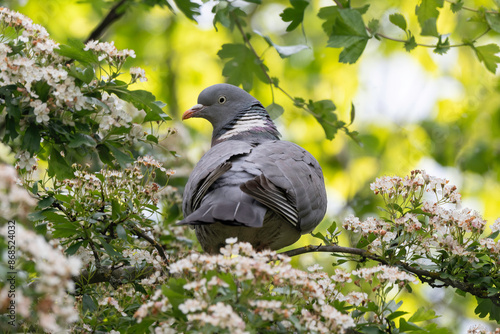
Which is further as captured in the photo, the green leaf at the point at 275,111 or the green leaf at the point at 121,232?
the green leaf at the point at 275,111

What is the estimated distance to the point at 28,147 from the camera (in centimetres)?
256

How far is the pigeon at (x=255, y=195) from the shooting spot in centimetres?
283

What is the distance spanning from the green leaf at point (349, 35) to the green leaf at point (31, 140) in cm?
183

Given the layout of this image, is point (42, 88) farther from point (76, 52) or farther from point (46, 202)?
point (46, 202)

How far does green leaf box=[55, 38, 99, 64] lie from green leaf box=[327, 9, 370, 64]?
1.48 m

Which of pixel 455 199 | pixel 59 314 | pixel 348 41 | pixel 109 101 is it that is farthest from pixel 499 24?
pixel 59 314

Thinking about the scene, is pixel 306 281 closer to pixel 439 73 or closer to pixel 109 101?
pixel 109 101

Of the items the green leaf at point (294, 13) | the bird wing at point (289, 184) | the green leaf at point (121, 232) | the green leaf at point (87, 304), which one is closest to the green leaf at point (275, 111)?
the bird wing at point (289, 184)

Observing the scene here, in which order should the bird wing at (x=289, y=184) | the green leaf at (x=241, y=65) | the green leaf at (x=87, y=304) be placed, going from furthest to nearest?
the green leaf at (x=241, y=65), the bird wing at (x=289, y=184), the green leaf at (x=87, y=304)

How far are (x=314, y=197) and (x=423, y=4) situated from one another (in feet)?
5.12

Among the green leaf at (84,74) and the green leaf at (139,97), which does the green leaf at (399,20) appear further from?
the green leaf at (84,74)

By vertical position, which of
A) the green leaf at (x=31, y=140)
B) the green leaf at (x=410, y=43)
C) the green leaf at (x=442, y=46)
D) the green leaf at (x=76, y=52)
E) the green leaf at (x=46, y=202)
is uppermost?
the green leaf at (x=76, y=52)

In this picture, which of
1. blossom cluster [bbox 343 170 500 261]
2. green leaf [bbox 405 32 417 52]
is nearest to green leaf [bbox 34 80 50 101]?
blossom cluster [bbox 343 170 500 261]

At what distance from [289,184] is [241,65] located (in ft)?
4.66
